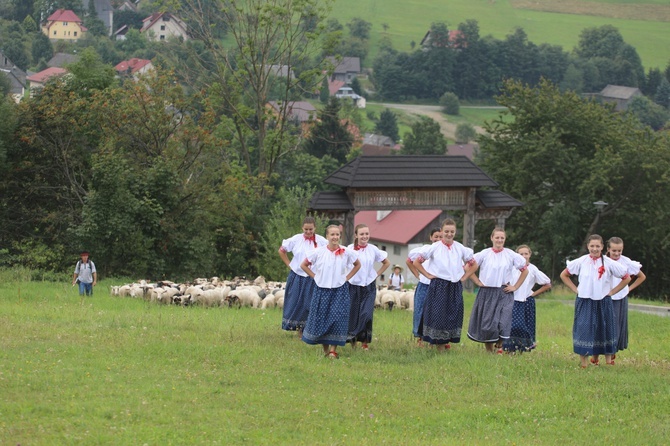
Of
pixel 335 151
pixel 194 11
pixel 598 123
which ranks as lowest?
pixel 335 151

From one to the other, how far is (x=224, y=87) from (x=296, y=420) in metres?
36.8

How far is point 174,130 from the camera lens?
122ft

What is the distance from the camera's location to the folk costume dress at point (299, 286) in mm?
17016

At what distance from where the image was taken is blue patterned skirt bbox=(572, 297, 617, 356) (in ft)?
49.4

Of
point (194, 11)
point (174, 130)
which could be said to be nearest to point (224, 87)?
point (194, 11)

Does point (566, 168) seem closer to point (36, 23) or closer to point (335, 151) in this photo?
point (335, 151)

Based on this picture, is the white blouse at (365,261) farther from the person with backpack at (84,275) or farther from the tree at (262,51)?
the tree at (262,51)

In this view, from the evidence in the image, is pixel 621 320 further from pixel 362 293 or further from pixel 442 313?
pixel 362 293

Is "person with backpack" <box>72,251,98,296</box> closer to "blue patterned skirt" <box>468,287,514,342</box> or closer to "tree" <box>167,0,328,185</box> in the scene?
"blue patterned skirt" <box>468,287,514,342</box>

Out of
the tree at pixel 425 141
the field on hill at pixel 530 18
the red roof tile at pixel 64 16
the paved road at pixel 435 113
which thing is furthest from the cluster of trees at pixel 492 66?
the red roof tile at pixel 64 16

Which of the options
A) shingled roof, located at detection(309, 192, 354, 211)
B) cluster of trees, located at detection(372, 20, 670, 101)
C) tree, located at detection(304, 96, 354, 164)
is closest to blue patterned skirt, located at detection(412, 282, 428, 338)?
shingled roof, located at detection(309, 192, 354, 211)

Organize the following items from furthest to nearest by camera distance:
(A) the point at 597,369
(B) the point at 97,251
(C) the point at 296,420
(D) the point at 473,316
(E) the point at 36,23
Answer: (E) the point at 36,23, (B) the point at 97,251, (D) the point at 473,316, (A) the point at 597,369, (C) the point at 296,420

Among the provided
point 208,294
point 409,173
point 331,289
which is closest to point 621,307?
point 331,289

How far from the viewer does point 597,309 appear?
15.1 meters
